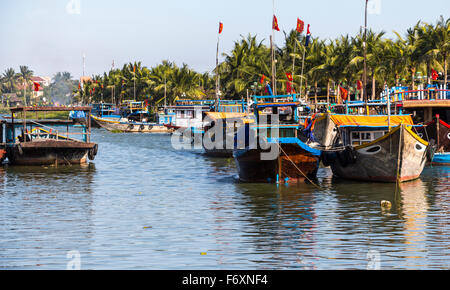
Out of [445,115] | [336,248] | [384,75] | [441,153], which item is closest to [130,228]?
[336,248]

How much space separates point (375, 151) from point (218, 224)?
13856 mm

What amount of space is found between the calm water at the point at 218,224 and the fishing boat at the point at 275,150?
3.46ft

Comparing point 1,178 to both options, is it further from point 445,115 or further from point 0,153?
point 445,115

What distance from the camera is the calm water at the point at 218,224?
54.7ft

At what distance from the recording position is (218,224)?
2225 centimetres

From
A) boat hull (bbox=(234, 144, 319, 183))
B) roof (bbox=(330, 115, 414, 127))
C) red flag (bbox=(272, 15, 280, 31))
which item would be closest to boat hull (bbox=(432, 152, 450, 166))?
roof (bbox=(330, 115, 414, 127))

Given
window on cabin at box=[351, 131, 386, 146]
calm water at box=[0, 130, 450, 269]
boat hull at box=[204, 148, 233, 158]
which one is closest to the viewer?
calm water at box=[0, 130, 450, 269]

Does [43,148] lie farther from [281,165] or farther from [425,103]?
[425,103]

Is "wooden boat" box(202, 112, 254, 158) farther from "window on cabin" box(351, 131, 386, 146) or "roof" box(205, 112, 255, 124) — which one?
"window on cabin" box(351, 131, 386, 146)

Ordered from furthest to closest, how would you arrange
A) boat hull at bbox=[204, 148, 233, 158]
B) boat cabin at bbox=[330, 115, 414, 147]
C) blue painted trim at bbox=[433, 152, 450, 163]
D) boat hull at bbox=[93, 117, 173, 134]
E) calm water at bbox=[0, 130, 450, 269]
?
boat hull at bbox=[93, 117, 173, 134]
boat hull at bbox=[204, 148, 233, 158]
blue painted trim at bbox=[433, 152, 450, 163]
boat cabin at bbox=[330, 115, 414, 147]
calm water at bbox=[0, 130, 450, 269]

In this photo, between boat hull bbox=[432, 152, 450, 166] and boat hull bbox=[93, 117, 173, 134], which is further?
boat hull bbox=[93, 117, 173, 134]

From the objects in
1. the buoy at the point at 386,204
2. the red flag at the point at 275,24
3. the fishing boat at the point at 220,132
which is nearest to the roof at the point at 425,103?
the fishing boat at the point at 220,132

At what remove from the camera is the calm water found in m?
16.7

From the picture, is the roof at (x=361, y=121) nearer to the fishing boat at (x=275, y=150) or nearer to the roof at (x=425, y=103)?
the fishing boat at (x=275, y=150)
